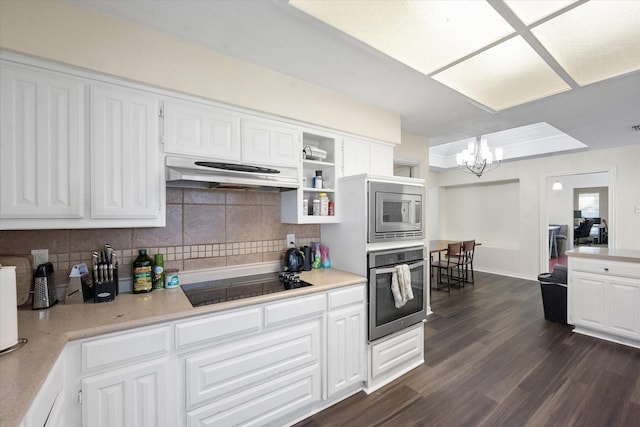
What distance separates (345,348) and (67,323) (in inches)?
67.2

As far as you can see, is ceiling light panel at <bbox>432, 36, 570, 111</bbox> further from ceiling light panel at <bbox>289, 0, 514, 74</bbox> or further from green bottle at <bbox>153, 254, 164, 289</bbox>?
green bottle at <bbox>153, 254, 164, 289</bbox>

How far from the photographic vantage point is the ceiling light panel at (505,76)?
6.17 ft

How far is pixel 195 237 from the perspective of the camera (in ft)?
6.95

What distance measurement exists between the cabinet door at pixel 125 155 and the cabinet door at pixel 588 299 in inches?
174

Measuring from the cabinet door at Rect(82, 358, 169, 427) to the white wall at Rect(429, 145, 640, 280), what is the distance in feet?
21.2

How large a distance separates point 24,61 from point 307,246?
214cm

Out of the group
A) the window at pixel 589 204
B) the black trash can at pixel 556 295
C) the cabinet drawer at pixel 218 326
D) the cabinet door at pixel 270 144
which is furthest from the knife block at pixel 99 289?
the window at pixel 589 204

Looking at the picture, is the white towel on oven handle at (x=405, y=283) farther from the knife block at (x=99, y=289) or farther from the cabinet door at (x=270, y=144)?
the knife block at (x=99, y=289)

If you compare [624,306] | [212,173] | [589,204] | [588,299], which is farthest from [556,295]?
[589,204]

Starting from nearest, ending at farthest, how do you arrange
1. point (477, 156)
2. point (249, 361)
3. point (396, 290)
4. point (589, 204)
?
point (249, 361)
point (396, 290)
point (477, 156)
point (589, 204)

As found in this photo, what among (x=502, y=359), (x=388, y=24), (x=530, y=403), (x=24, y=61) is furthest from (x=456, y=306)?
(x=24, y=61)

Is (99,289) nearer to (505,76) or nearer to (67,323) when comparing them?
(67,323)

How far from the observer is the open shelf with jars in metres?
2.33

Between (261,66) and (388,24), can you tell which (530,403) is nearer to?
(388,24)
